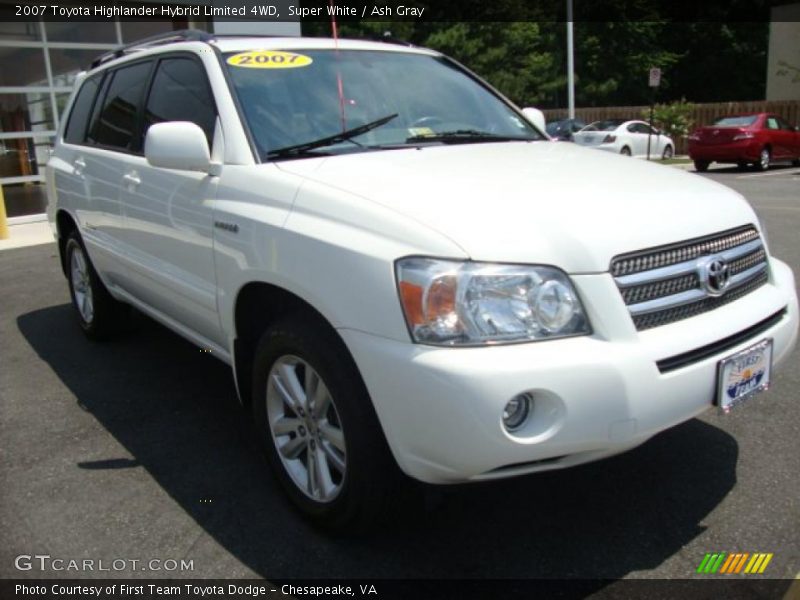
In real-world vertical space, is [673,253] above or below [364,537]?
above

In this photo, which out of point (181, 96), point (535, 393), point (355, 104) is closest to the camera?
point (535, 393)

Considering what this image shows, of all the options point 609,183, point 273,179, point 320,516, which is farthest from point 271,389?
point 609,183

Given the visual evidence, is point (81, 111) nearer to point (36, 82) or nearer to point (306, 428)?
point (306, 428)

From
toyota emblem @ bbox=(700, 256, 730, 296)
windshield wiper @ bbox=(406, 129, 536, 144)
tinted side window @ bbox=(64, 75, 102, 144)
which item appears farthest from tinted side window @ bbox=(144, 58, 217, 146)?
toyota emblem @ bbox=(700, 256, 730, 296)

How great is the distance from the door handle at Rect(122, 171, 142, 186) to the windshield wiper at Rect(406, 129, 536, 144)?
1493mm

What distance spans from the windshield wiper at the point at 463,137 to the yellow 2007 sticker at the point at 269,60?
2.12 ft

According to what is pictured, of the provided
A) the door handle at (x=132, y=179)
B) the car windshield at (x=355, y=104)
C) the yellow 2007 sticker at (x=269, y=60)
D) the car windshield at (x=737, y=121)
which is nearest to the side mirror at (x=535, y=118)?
the car windshield at (x=355, y=104)

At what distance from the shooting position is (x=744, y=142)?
57.5ft

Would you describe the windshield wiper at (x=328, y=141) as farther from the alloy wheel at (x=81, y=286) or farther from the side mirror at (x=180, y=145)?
the alloy wheel at (x=81, y=286)

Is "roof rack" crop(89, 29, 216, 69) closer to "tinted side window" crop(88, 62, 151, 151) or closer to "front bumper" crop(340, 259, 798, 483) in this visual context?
"tinted side window" crop(88, 62, 151, 151)

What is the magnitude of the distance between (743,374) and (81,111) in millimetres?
4552

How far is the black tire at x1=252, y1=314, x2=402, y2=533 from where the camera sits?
232cm

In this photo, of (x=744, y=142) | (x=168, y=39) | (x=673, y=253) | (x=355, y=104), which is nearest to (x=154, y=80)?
(x=168, y=39)

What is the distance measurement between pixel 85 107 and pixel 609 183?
3864 mm
